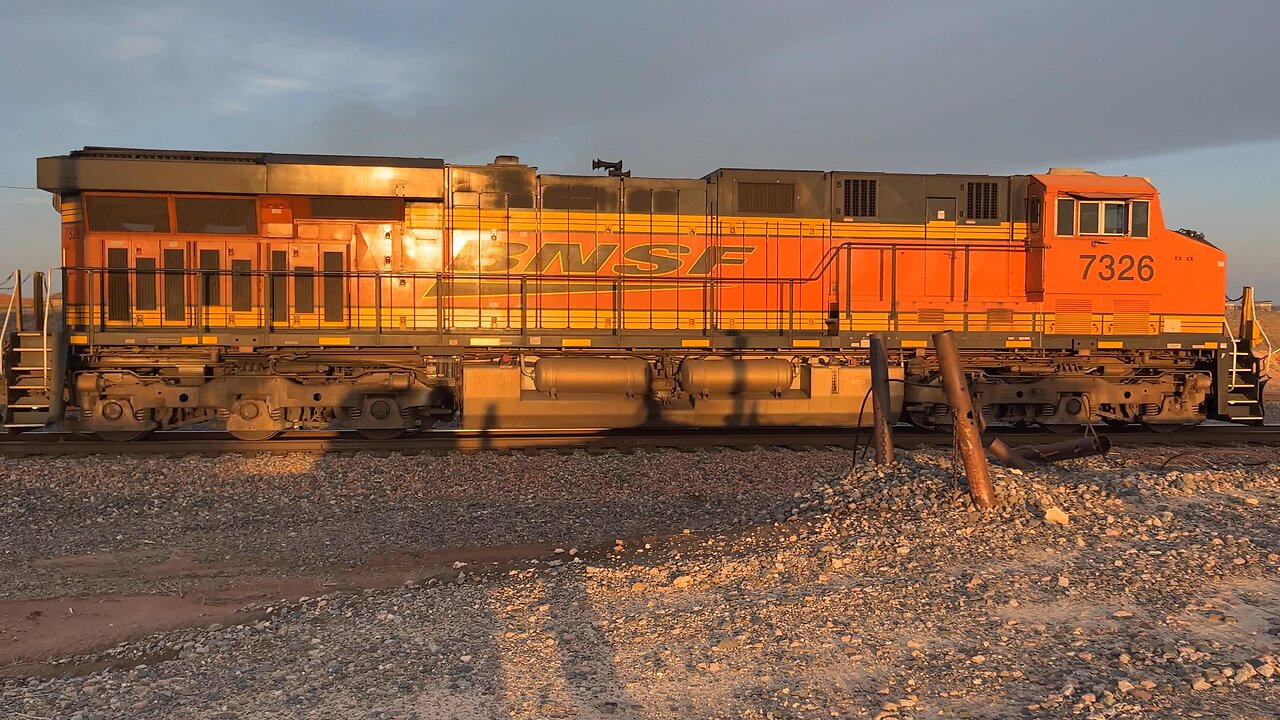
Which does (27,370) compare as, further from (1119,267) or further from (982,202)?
(1119,267)

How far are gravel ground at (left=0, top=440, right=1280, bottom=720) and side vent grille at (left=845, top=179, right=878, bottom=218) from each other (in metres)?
5.56

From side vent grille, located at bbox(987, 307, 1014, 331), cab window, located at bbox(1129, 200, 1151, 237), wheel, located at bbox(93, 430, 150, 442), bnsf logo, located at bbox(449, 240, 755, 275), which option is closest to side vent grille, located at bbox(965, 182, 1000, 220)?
side vent grille, located at bbox(987, 307, 1014, 331)

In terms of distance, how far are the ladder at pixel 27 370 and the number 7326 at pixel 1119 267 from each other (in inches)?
533

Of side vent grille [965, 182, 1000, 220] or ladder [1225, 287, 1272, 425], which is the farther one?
side vent grille [965, 182, 1000, 220]

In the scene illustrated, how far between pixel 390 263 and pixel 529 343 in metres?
2.19

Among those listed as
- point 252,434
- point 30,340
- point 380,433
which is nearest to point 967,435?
point 380,433

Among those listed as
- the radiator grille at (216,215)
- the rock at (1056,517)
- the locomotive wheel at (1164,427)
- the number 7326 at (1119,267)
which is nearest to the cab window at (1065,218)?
the number 7326 at (1119,267)

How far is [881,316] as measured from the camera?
12086mm

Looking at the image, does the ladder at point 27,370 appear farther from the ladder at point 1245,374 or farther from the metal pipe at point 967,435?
the ladder at point 1245,374

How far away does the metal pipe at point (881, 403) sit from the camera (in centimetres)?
721

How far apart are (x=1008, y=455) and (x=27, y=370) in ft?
36.6

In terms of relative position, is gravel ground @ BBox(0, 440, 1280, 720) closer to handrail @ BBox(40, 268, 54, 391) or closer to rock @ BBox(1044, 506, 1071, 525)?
rock @ BBox(1044, 506, 1071, 525)

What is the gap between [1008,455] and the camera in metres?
7.52

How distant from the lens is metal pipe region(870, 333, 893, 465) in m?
7.21
